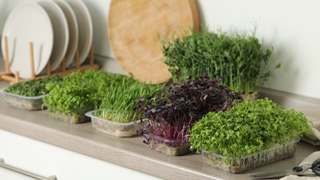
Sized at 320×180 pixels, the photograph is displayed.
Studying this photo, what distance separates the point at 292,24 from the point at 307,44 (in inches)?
3.7

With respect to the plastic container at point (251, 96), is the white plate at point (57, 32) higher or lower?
higher

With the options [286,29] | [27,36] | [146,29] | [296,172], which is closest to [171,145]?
[296,172]

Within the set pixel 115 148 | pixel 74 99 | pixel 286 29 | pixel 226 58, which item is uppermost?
pixel 286 29

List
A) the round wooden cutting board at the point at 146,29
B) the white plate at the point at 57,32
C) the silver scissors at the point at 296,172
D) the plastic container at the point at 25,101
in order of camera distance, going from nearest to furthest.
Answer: the silver scissors at the point at 296,172
the plastic container at the point at 25,101
the round wooden cutting board at the point at 146,29
the white plate at the point at 57,32

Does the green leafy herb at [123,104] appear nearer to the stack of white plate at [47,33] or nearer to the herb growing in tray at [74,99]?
the herb growing in tray at [74,99]

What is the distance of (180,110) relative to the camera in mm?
1026

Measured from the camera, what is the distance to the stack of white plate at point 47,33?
1.76 metres

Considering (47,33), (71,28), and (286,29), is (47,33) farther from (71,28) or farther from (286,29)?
(286,29)

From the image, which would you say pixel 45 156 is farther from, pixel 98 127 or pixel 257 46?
pixel 257 46

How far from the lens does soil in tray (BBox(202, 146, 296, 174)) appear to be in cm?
90

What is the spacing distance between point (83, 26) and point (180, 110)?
3.55 ft

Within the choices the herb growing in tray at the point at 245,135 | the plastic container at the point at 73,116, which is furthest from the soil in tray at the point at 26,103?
the herb growing in tray at the point at 245,135

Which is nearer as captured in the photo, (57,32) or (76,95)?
(76,95)

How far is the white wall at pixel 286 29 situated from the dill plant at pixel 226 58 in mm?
54
